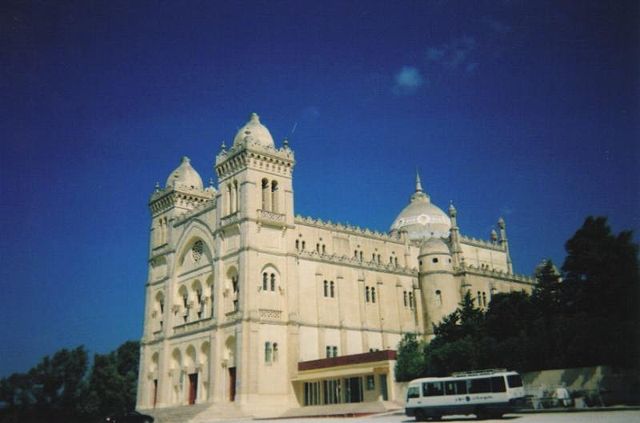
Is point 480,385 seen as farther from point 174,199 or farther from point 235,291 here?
point 174,199

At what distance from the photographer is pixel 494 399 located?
31641 mm

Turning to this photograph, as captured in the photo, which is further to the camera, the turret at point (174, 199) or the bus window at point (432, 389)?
the turret at point (174, 199)

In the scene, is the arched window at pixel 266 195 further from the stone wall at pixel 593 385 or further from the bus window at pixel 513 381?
the bus window at pixel 513 381

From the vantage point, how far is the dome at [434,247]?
67463 mm

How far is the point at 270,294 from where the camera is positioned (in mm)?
54188

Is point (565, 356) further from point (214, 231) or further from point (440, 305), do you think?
point (214, 231)

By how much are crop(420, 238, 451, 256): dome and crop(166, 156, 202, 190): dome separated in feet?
83.6

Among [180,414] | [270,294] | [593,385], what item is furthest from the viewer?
[270,294]

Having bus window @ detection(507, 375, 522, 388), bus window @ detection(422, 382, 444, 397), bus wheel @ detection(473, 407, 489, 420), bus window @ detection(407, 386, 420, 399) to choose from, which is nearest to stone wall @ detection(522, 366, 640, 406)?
bus window @ detection(507, 375, 522, 388)

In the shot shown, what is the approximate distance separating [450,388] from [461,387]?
0.67 m

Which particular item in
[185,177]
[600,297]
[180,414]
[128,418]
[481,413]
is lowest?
[481,413]

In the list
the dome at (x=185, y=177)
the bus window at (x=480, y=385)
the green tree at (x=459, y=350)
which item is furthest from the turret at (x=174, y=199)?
the bus window at (x=480, y=385)

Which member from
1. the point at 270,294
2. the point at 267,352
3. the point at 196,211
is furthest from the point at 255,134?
the point at 267,352

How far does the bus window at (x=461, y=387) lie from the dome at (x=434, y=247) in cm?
3450
